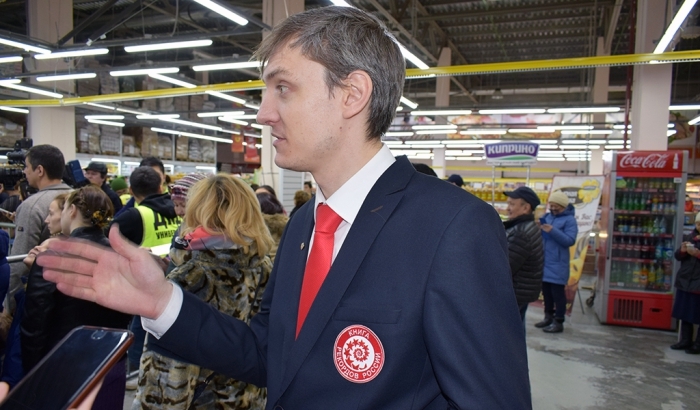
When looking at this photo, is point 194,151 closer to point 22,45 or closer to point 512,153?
point 22,45

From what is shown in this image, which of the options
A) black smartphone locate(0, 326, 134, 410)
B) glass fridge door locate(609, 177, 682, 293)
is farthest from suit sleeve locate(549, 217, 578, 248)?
black smartphone locate(0, 326, 134, 410)

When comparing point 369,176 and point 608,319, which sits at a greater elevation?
point 369,176

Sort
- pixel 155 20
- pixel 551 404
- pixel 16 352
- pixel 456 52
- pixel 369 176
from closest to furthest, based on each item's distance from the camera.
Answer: pixel 369 176, pixel 16 352, pixel 551 404, pixel 155 20, pixel 456 52

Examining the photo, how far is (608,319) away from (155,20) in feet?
37.5

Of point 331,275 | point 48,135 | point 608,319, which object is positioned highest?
point 48,135

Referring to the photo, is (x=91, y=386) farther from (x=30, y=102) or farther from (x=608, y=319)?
(x=30, y=102)

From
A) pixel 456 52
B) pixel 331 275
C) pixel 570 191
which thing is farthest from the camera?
pixel 456 52

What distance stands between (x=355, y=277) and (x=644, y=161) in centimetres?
661

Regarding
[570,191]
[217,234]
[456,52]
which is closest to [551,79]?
[456,52]

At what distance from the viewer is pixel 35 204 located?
11.4 feet

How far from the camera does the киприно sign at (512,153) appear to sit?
8.77 metres

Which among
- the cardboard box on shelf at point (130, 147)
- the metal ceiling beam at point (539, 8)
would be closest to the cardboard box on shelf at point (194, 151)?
the cardboard box on shelf at point (130, 147)

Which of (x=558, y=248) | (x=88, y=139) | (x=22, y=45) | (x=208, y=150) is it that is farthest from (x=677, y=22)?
(x=208, y=150)

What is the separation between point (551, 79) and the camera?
17969 millimetres
